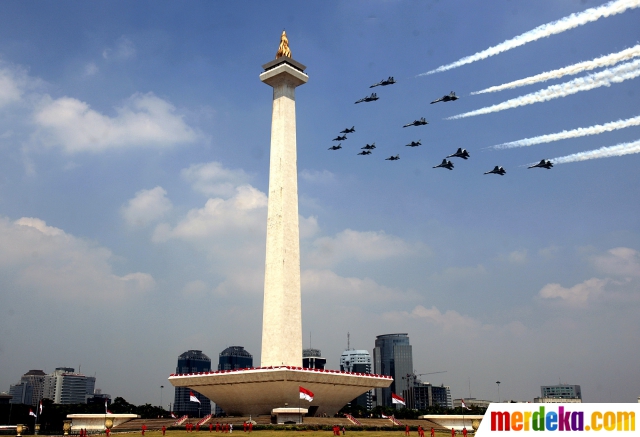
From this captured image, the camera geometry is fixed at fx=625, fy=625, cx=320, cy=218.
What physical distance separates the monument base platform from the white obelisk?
11.7 feet

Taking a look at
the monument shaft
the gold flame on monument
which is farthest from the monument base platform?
the gold flame on monument

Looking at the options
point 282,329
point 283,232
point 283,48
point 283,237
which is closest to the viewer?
point 282,329

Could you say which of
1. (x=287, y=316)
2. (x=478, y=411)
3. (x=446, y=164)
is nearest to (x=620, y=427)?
(x=446, y=164)

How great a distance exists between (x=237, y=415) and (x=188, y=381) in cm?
767

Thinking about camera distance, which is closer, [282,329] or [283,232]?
[282,329]

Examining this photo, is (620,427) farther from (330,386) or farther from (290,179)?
(290,179)

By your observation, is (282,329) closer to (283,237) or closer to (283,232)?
(283,237)

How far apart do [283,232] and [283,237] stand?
0.65 meters

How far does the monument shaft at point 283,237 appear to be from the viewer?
76188mm

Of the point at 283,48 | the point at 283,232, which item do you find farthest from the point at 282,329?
the point at 283,48

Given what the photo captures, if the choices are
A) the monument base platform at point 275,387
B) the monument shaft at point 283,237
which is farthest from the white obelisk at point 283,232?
the monument base platform at point 275,387

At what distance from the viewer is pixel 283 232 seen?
79.2 meters

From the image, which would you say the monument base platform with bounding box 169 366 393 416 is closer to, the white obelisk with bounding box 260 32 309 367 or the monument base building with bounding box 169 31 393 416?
the monument base building with bounding box 169 31 393 416

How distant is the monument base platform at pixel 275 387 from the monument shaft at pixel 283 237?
140 inches
